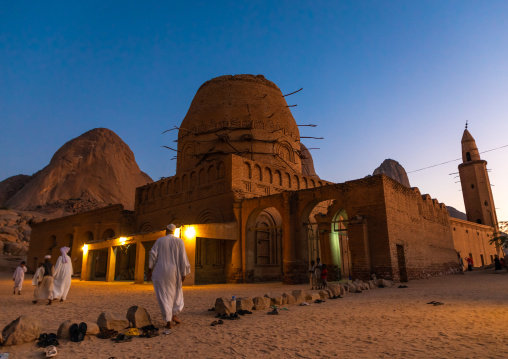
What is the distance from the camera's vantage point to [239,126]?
25719 millimetres

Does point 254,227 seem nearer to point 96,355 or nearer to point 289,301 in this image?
point 289,301

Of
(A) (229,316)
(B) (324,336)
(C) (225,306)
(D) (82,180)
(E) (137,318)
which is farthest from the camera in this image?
(D) (82,180)

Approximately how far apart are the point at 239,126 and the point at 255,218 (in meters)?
9.28

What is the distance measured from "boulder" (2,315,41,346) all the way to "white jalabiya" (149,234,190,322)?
177 cm

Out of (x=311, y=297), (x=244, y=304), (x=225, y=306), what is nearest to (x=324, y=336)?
→ (x=225, y=306)

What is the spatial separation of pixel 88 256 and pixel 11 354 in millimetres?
21787

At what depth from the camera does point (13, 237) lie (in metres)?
42.9

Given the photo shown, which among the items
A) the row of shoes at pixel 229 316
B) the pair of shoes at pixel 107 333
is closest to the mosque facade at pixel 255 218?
the row of shoes at pixel 229 316

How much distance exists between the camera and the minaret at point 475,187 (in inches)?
1610

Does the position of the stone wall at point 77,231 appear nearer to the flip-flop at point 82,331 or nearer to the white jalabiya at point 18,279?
the white jalabiya at point 18,279

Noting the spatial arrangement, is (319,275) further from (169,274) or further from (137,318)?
(137,318)

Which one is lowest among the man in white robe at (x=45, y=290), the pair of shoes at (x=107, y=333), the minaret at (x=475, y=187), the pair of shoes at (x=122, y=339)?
the pair of shoes at (x=122, y=339)

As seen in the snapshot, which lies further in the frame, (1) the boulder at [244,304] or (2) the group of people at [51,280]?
(2) the group of people at [51,280]

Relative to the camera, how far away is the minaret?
40.9 metres
